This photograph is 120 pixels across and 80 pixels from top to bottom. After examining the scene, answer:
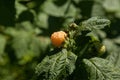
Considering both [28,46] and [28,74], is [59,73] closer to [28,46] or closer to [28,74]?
[28,46]

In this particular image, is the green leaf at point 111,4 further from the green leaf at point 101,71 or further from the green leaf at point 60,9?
the green leaf at point 101,71

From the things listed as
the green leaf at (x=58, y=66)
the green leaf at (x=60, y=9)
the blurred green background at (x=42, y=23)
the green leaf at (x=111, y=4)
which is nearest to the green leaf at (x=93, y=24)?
the green leaf at (x=58, y=66)

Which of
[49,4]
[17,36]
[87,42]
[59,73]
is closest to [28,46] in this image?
[17,36]

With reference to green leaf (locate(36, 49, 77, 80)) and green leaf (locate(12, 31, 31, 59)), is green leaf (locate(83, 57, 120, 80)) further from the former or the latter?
green leaf (locate(12, 31, 31, 59))

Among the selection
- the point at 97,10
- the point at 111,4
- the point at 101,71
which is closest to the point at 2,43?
the point at 97,10

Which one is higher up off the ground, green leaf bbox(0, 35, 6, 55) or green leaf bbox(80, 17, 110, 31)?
green leaf bbox(0, 35, 6, 55)

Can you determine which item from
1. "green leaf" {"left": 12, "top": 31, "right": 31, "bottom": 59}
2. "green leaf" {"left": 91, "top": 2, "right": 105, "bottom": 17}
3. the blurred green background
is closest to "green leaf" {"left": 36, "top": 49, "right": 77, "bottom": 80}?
the blurred green background
